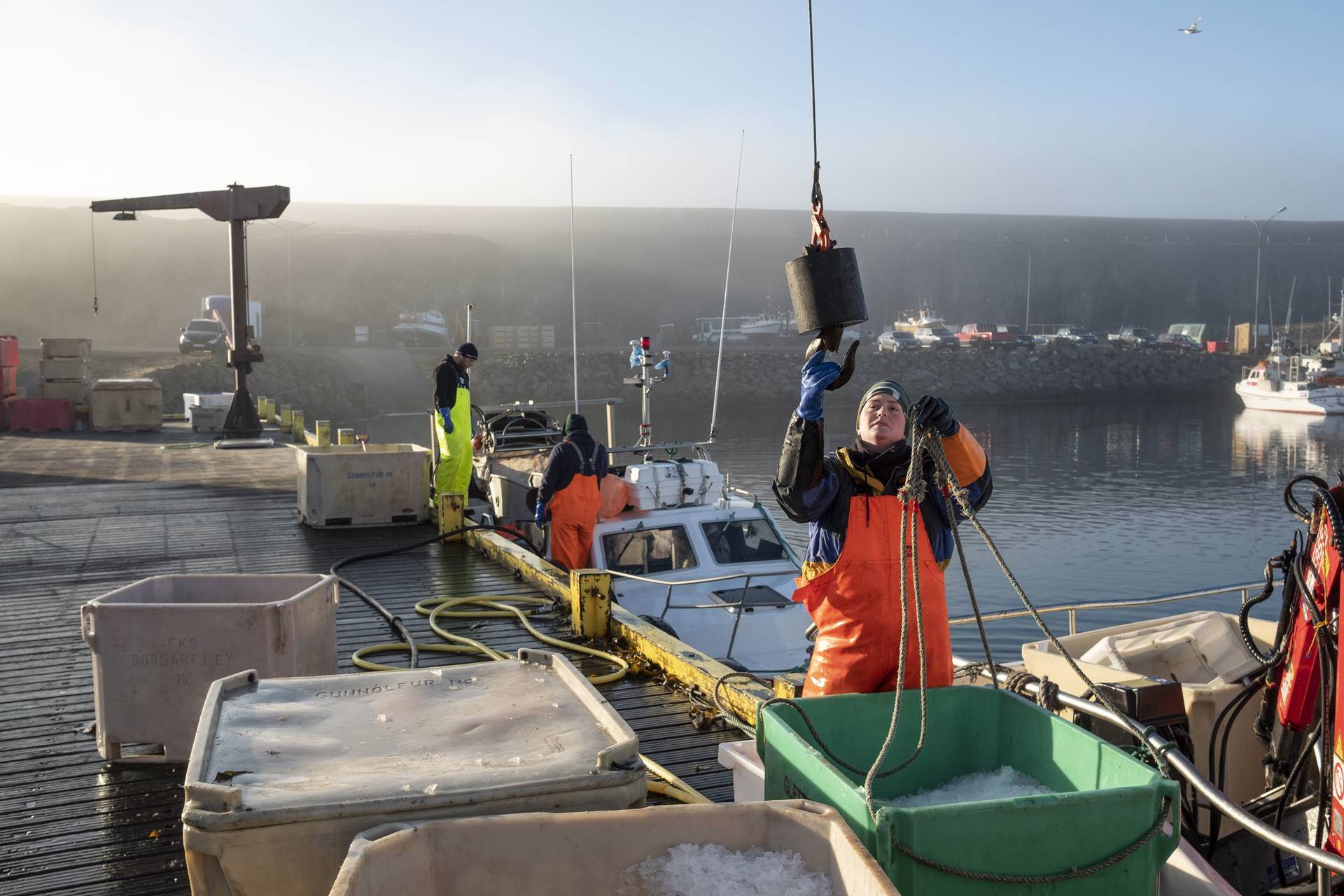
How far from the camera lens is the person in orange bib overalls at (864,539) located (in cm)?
396

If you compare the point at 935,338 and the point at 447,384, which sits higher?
the point at 447,384

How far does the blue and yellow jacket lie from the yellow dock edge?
0.86 metres

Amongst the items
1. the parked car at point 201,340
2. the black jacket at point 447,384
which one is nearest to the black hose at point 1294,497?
the black jacket at point 447,384

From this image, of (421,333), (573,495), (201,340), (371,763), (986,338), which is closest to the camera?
(371,763)

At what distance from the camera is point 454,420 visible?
11.9m

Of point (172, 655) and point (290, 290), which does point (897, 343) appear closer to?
point (290, 290)

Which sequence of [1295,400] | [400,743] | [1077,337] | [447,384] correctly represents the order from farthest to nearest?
[1077,337] → [1295,400] → [447,384] → [400,743]

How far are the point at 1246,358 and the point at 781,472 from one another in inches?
3475

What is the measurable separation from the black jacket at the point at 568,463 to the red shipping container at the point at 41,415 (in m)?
18.6

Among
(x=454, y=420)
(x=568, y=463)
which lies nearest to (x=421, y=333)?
(x=454, y=420)

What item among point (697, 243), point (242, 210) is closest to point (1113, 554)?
point (242, 210)

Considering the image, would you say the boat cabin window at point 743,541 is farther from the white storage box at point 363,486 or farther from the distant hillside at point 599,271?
the distant hillside at point 599,271

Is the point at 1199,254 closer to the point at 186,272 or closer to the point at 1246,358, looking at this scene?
the point at 1246,358

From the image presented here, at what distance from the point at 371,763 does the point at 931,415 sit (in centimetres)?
204
